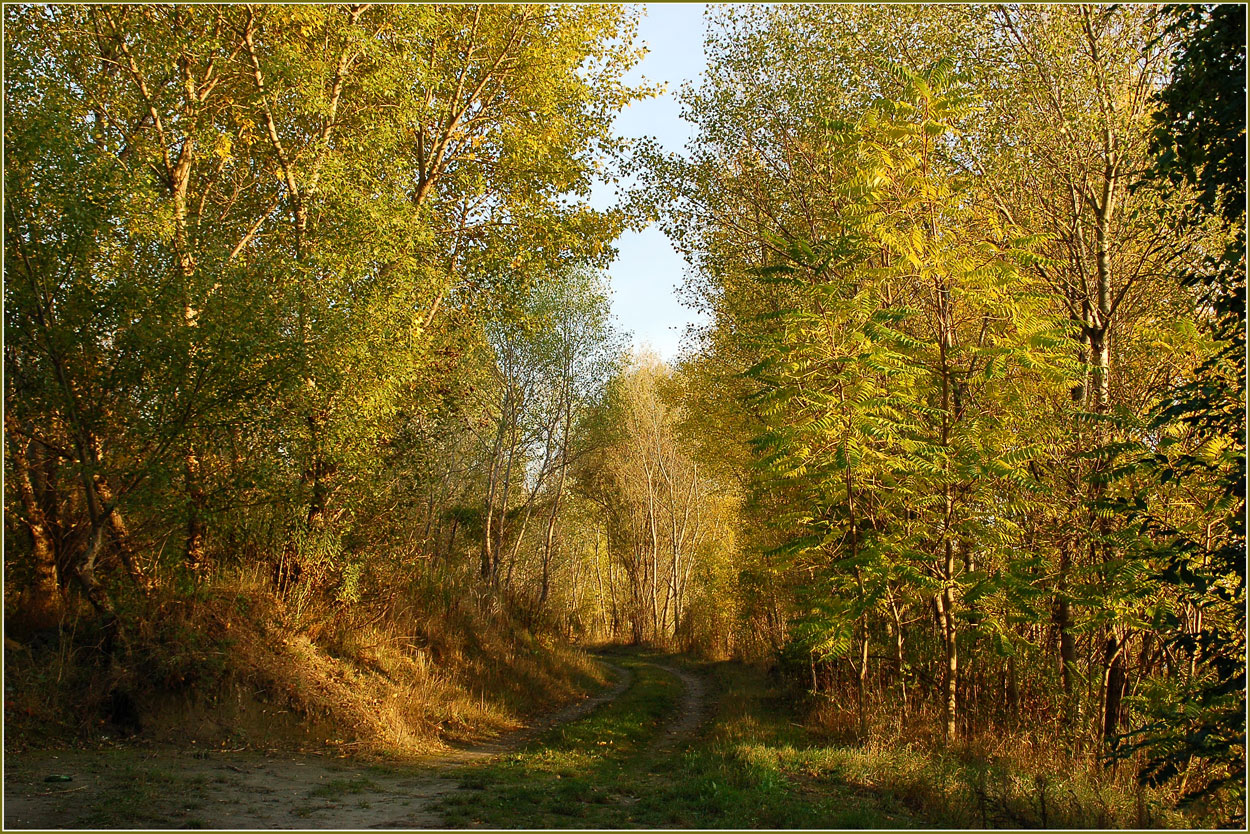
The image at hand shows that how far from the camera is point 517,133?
49.2 ft

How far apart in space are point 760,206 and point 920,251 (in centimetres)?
695

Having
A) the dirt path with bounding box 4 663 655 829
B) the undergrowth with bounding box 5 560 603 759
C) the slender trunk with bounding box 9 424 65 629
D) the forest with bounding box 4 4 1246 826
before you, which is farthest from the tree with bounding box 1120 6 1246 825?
the slender trunk with bounding box 9 424 65 629

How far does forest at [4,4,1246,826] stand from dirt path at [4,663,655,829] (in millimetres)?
1207

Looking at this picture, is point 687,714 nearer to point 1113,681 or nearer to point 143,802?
point 1113,681

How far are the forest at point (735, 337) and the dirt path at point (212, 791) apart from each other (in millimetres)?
1207

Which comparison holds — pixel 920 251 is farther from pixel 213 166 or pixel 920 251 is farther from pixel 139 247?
pixel 213 166

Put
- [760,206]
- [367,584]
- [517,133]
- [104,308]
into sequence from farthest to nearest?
[760,206]
[517,133]
[367,584]
[104,308]

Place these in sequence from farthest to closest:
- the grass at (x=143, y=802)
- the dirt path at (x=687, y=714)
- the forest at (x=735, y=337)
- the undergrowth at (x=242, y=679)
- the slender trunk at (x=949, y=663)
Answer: the dirt path at (x=687, y=714)
the slender trunk at (x=949, y=663)
the undergrowth at (x=242, y=679)
the forest at (x=735, y=337)
the grass at (x=143, y=802)

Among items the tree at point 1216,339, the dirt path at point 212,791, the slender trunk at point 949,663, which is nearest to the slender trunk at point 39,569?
the dirt path at point 212,791

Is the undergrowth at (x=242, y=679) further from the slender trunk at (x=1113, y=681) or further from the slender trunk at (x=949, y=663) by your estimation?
the slender trunk at (x=1113, y=681)

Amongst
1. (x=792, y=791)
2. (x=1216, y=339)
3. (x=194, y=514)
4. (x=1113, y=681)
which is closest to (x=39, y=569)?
(x=194, y=514)

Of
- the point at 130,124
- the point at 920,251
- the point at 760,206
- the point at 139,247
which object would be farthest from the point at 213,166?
the point at 920,251

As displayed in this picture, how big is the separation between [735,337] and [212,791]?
34.5ft

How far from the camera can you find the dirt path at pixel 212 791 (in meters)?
6.88
